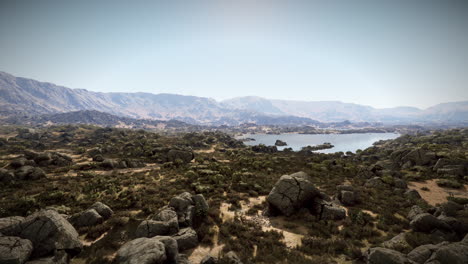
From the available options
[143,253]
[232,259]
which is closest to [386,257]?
[232,259]

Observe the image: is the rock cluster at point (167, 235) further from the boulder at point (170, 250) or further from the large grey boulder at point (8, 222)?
the large grey boulder at point (8, 222)

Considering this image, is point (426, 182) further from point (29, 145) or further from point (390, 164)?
point (29, 145)

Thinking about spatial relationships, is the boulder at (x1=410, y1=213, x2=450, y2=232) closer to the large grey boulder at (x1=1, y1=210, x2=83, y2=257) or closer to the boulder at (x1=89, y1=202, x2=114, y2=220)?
the large grey boulder at (x1=1, y1=210, x2=83, y2=257)

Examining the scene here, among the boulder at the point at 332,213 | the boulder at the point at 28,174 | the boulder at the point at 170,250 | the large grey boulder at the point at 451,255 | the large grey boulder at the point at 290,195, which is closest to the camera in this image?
the large grey boulder at the point at 451,255

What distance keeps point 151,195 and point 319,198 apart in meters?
18.7

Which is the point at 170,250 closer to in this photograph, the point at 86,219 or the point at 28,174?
the point at 86,219

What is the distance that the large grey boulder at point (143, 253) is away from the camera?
8.91 meters

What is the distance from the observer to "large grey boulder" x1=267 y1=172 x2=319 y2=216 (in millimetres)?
17862

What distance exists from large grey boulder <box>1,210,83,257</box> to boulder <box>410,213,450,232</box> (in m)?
24.2

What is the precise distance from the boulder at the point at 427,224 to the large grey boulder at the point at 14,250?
25.6 meters

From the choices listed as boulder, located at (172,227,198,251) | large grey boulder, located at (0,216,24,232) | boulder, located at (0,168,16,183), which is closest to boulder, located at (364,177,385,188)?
boulder, located at (172,227,198,251)

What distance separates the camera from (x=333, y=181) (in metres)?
30.0

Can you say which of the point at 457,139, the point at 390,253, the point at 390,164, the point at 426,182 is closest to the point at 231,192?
the point at 390,253

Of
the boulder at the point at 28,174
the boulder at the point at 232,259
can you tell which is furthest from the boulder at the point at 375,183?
the boulder at the point at 28,174
